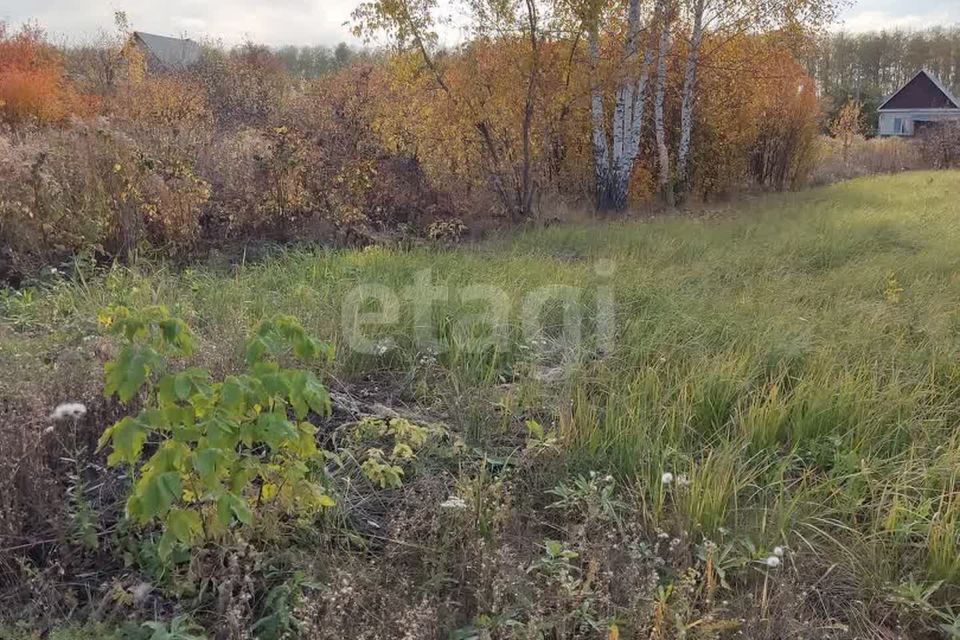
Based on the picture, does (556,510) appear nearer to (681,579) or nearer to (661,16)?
(681,579)

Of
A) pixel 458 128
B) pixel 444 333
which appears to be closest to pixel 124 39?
pixel 458 128

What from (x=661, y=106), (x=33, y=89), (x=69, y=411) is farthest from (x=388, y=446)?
(x=33, y=89)

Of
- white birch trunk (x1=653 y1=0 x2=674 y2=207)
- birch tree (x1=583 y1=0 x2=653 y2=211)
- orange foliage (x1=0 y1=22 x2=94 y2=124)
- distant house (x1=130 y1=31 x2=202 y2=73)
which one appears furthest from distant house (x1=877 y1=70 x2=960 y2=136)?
orange foliage (x1=0 y1=22 x2=94 y2=124)

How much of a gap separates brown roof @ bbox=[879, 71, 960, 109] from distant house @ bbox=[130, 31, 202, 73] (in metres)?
36.6

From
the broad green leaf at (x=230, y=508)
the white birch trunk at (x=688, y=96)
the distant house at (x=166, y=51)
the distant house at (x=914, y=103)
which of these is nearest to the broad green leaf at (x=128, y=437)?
the broad green leaf at (x=230, y=508)

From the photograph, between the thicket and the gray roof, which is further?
the gray roof

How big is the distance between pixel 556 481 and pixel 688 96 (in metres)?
10.8

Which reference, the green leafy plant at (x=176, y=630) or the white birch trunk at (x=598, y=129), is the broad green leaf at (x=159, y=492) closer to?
the green leafy plant at (x=176, y=630)

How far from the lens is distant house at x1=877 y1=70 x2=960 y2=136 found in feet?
120

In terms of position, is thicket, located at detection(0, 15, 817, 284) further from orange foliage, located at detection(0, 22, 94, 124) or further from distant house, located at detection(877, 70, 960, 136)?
distant house, located at detection(877, 70, 960, 136)

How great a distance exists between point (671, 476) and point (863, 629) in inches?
25.4

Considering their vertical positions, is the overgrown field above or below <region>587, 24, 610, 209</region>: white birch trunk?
below

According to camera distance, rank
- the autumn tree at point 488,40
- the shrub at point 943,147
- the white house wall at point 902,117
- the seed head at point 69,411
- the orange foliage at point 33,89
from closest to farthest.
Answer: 1. the seed head at point 69,411
2. the autumn tree at point 488,40
3. the orange foliage at point 33,89
4. the shrub at point 943,147
5. the white house wall at point 902,117

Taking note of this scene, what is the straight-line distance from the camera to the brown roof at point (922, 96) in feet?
120
